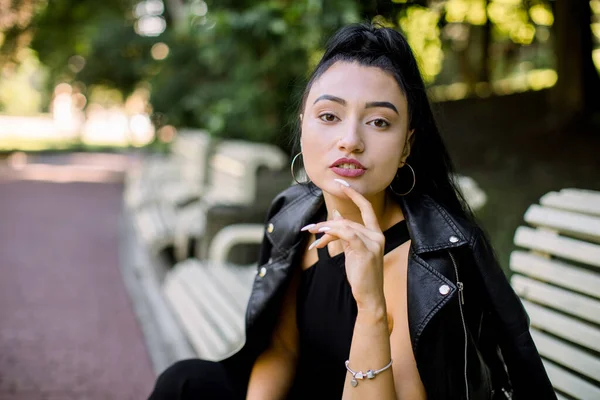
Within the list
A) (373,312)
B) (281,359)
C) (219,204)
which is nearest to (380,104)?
(373,312)

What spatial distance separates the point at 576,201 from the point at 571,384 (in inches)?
24.4

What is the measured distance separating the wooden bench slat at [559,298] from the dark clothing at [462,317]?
47 centimetres

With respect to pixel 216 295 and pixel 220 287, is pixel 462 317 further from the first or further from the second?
pixel 220 287

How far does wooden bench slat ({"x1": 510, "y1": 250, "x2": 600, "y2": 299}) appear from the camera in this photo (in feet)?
7.07

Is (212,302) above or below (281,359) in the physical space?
below

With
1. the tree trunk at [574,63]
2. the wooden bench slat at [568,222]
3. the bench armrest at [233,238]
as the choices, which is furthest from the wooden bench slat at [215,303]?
the tree trunk at [574,63]

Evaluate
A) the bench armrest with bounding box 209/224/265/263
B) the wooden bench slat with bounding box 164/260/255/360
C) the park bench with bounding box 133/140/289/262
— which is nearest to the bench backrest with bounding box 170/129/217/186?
the park bench with bounding box 133/140/289/262

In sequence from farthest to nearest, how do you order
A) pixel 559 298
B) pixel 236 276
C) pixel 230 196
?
pixel 230 196
pixel 236 276
pixel 559 298

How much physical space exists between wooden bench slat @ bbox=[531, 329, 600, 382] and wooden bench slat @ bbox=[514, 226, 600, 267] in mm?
291

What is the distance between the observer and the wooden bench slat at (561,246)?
218 centimetres

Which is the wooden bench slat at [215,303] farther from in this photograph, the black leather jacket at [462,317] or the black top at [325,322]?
the black leather jacket at [462,317]

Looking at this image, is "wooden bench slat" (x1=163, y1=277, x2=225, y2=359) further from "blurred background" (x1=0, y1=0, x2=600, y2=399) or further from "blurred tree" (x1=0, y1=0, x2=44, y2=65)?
"blurred tree" (x1=0, y1=0, x2=44, y2=65)

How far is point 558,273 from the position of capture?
227 cm

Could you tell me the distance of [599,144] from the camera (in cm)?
805
